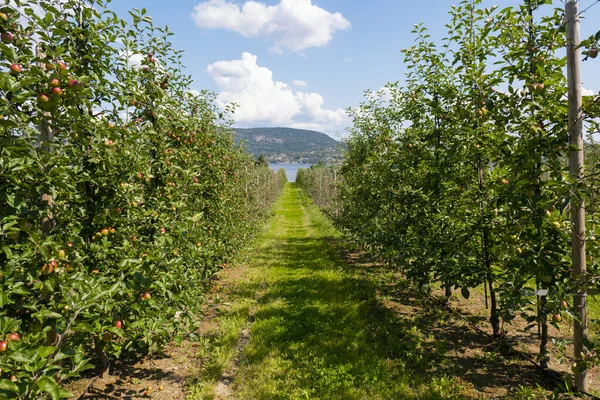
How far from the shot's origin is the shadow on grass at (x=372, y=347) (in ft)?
14.0

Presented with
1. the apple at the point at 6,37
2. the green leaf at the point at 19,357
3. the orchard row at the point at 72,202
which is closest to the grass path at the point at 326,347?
the orchard row at the point at 72,202

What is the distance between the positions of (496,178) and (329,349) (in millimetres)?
3488

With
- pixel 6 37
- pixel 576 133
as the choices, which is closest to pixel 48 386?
pixel 6 37

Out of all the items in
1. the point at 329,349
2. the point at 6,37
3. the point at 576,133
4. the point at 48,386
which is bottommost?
the point at 329,349

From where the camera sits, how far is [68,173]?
107 inches

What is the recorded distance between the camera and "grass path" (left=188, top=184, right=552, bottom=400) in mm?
4285

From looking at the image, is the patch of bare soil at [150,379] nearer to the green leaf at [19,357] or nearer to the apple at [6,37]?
the green leaf at [19,357]

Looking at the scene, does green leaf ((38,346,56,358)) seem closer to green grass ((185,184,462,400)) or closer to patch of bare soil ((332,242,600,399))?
green grass ((185,184,462,400))

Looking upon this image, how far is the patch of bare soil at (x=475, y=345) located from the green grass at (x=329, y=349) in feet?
0.58

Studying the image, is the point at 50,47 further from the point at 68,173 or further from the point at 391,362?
the point at 391,362

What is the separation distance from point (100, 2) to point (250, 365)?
15.7 feet

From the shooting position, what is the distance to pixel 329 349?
531 cm

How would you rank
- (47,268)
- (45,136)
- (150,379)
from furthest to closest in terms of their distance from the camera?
(150,379) < (45,136) < (47,268)

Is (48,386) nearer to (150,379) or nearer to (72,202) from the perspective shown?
(72,202)
